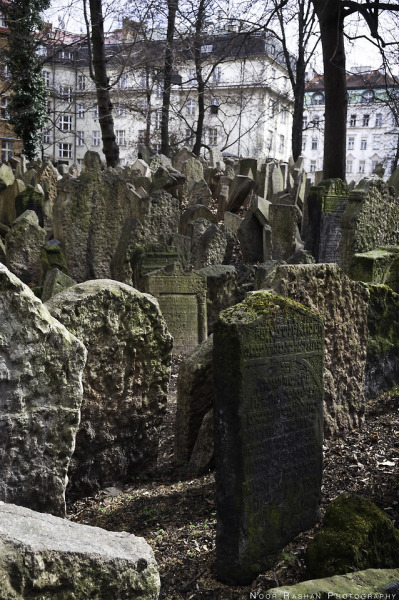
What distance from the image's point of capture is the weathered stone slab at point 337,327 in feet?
16.6

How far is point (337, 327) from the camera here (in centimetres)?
Result: 527

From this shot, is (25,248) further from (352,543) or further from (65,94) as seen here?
(65,94)

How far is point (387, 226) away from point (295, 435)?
220 inches

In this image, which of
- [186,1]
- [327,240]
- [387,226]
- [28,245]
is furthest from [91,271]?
[186,1]

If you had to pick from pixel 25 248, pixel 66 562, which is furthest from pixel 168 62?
pixel 66 562

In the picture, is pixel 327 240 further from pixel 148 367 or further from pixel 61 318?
pixel 61 318

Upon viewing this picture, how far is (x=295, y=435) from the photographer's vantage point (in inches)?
145

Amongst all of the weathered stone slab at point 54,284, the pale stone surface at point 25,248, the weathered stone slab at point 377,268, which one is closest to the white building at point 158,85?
the pale stone surface at point 25,248

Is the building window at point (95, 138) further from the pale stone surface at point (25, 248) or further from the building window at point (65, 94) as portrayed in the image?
the pale stone surface at point (25, 248)

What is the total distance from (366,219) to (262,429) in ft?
17.3

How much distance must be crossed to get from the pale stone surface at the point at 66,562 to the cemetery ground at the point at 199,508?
964 mm

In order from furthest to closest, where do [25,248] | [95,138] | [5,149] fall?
[95,138] → [5,149] → [25,248]

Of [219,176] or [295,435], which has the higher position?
[219,176]

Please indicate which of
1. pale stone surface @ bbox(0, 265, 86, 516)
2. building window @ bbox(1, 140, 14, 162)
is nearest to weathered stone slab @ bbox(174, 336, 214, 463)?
pale stone surface @ bbox(0, 265, 86, 516)
